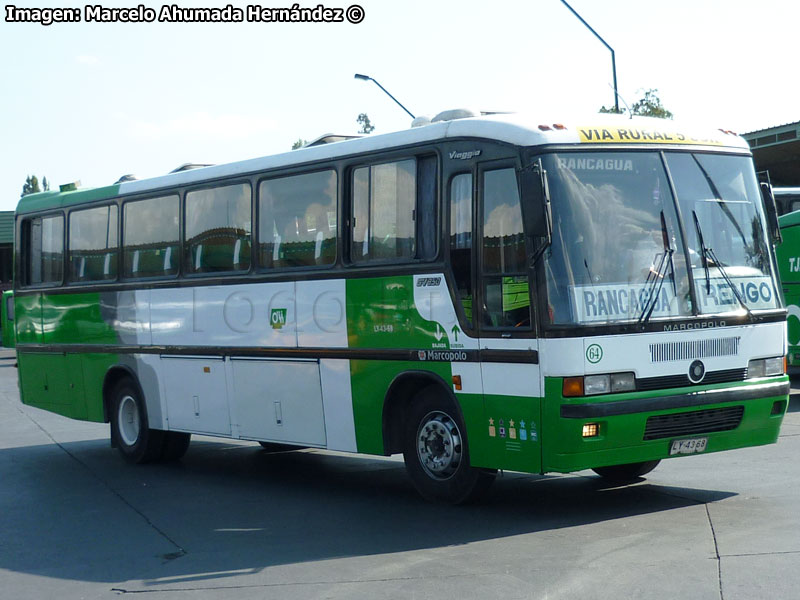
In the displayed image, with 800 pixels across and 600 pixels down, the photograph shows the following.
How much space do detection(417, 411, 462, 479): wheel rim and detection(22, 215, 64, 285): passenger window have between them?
→ 737cm

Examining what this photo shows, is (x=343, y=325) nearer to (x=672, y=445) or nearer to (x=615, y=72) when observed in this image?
(x=672, y=445)

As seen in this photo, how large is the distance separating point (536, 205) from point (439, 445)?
2.36 meters

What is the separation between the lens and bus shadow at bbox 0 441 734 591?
827 cm

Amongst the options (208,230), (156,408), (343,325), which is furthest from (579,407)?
(156,408)

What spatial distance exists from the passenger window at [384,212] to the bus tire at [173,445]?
467 cm

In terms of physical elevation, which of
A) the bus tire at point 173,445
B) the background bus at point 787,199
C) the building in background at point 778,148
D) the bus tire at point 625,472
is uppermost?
the building in background at point 778,148

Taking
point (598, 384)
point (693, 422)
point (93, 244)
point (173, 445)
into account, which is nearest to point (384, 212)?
point (598, 384)

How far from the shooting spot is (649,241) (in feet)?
29.8

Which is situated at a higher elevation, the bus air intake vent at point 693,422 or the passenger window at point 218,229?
the passenger window at point 218,229

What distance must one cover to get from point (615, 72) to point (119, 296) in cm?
1454

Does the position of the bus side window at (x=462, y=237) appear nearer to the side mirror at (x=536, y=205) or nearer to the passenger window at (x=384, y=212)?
the passenger window at (x=384, y=212)

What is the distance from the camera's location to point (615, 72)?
25.5 meters

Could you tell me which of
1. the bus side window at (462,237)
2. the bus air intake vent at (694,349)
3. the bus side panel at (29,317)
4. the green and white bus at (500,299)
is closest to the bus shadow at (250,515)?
the green and white bus at (500,299)

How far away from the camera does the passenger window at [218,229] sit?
40.3 ft
